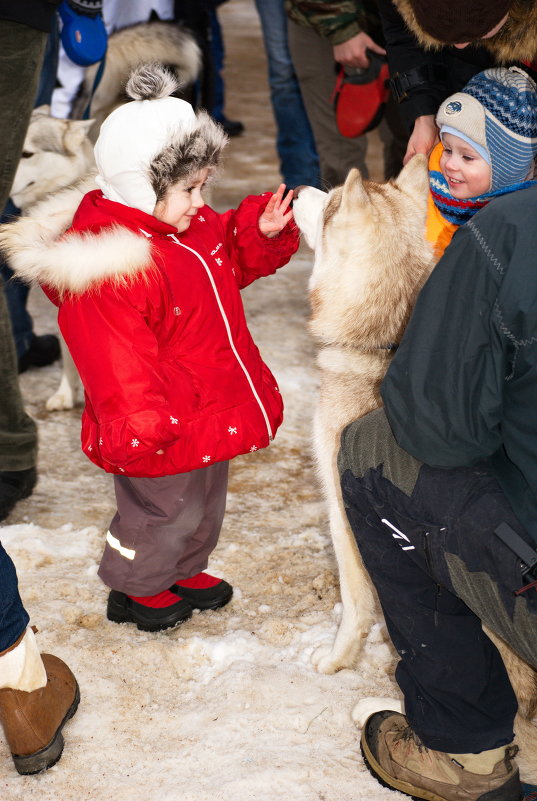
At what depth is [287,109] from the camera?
5.79 m

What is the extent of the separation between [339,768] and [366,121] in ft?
9.41

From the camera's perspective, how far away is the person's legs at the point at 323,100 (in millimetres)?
4379

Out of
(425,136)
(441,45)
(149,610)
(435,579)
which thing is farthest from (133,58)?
(435,579)

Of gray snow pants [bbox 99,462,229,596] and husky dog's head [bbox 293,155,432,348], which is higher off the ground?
husky dog's head [bbox 293,155,432,348]

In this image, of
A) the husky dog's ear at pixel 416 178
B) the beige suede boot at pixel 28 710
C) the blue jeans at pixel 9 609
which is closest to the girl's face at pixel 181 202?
the husky dog's ear at pixel 416 178

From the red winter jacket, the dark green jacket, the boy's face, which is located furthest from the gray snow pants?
the boy's face

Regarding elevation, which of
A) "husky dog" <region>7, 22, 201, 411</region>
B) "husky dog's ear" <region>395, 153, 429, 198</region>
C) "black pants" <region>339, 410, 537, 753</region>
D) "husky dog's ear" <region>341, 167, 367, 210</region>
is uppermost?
"husky dog's ear" <region>341, 167, 367, 210</region>

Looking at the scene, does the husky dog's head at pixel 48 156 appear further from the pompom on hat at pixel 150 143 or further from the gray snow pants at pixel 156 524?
the gray snow pants at pixel 156 524

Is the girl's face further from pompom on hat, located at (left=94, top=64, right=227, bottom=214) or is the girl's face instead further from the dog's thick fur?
the dog's thick fur

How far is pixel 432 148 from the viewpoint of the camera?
8.74 feet

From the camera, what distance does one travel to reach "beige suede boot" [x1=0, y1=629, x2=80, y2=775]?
1.88 meters

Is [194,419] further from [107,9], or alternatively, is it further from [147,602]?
[107,9]

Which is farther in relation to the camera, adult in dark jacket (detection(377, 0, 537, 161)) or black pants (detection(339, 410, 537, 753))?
adult in dark jacket (detection(377, 0, 537, 161))

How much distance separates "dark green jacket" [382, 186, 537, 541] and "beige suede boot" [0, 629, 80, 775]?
0.99 meters
